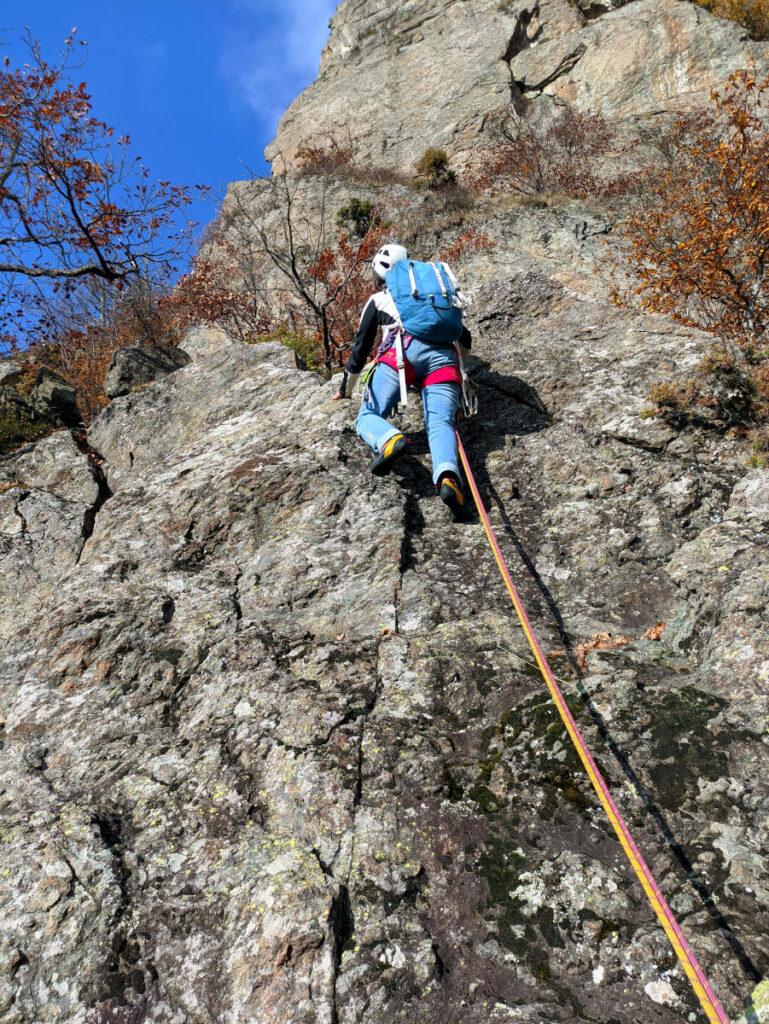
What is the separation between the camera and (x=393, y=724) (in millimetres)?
3150

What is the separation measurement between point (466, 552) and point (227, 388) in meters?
4.41

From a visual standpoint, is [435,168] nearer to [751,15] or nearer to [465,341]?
[751,15]

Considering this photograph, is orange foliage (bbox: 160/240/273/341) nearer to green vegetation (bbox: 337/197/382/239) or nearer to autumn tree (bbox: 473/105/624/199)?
green vegetation (bbox: 337/197/382/239)

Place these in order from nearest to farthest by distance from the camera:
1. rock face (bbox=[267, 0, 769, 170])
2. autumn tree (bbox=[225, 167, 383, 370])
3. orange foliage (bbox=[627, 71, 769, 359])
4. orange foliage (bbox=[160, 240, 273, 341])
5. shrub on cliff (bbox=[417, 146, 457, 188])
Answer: orange foliage (bbox=[627, 71, 769, 359]), autumn tree (bbox=[225, 167, 383, 370]), orange foliage (bbox=[160, 240, 273, 341]), rock face (bbox=[267, 0, 769, 170]), shrub on cliff (bbox=[417, 146, 457, 188])

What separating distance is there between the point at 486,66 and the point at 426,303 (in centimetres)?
2669

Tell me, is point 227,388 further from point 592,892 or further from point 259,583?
point 592,892

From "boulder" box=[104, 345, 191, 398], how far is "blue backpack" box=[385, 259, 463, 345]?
5.16 meters

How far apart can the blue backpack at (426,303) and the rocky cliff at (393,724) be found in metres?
1.03

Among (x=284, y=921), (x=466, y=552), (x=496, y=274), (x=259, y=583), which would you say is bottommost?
(x=284, y=921)

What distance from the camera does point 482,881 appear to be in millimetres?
2467

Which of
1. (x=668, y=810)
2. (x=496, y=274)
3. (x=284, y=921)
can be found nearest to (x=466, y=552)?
(x=668, y=810)

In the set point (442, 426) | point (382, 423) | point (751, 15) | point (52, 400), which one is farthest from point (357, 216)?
point (442, 426)

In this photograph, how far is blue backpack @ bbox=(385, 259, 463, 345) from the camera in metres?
5.18

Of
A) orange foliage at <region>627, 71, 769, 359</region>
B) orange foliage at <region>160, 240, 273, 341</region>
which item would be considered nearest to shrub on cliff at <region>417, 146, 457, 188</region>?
orange foliage at <region>160, 240, 273, 341</region>
